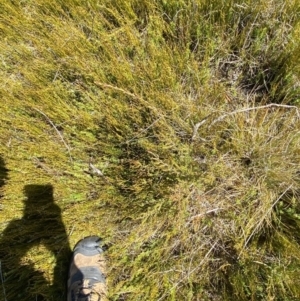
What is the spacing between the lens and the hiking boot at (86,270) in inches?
65.5

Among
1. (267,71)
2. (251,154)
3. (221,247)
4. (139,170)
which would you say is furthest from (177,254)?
(267,71)

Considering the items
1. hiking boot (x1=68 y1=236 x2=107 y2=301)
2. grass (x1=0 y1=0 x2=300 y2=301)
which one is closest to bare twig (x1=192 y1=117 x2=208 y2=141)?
grass (x1=0 y1=0 x2=300 y2=301)

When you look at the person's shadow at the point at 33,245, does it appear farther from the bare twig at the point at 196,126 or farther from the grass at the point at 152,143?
the bare twig at the point at 196,126

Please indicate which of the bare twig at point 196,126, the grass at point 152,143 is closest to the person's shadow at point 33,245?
the grass at point 152,143

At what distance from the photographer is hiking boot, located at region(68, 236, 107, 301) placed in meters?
1.66

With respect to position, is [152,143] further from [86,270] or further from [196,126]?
[86,270]

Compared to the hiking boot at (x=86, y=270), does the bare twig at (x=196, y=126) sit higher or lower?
higher

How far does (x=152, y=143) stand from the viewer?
5.18ft

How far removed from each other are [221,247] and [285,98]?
2.60ft

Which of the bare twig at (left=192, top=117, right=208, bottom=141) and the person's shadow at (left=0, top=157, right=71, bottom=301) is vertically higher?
the bare twig at (left=192, top=117, right=208, bottom=141)

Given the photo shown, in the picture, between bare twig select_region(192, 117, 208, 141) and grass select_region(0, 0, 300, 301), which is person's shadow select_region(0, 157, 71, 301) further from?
bare twig select_region(192, 117, 208, 141)

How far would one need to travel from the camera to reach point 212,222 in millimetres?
1515

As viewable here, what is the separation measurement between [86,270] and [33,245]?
1.01 feet

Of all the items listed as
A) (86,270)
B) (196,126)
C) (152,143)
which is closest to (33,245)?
(86,270)
